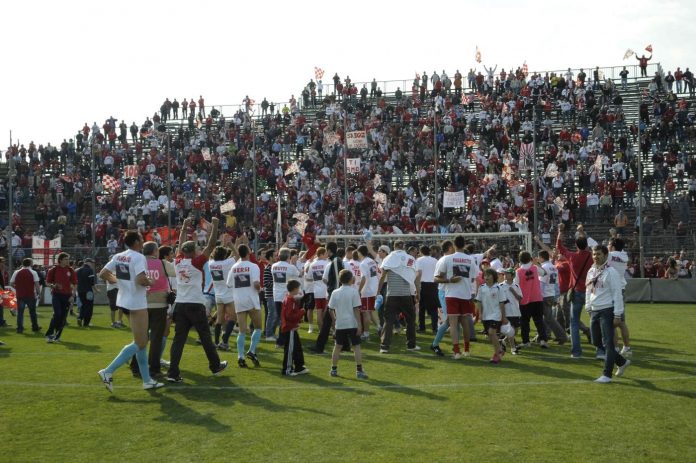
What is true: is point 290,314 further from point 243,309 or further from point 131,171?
point 131,171

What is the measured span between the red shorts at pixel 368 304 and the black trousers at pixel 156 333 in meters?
5.89

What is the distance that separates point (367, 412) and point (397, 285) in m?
5.83

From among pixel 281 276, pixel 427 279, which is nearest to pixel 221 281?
pixel 281 276

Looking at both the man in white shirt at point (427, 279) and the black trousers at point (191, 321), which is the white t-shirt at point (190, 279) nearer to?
the black trousers at point (191, 321)

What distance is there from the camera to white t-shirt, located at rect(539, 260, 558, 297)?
17450mm

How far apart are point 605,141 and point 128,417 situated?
3350 centimetres

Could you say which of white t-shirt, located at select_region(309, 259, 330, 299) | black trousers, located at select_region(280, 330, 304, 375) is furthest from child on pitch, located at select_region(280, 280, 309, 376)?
white t-shirt, located at select_region(309, 259, 330, 299)

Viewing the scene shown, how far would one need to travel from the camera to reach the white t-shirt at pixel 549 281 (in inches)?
687

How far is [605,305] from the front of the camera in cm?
1262

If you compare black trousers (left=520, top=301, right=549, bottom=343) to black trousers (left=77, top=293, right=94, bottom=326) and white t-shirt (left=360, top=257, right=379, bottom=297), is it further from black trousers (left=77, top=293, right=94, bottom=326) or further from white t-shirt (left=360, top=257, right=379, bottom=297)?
black trousers (left=77, top=293, right=94, bottom=326)

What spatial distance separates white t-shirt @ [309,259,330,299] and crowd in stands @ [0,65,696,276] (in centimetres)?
1564

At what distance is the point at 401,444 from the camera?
9.21m

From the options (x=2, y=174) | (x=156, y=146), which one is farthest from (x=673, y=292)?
(x=2, y=174)

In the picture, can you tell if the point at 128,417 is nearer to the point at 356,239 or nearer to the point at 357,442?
the point at 357,442
